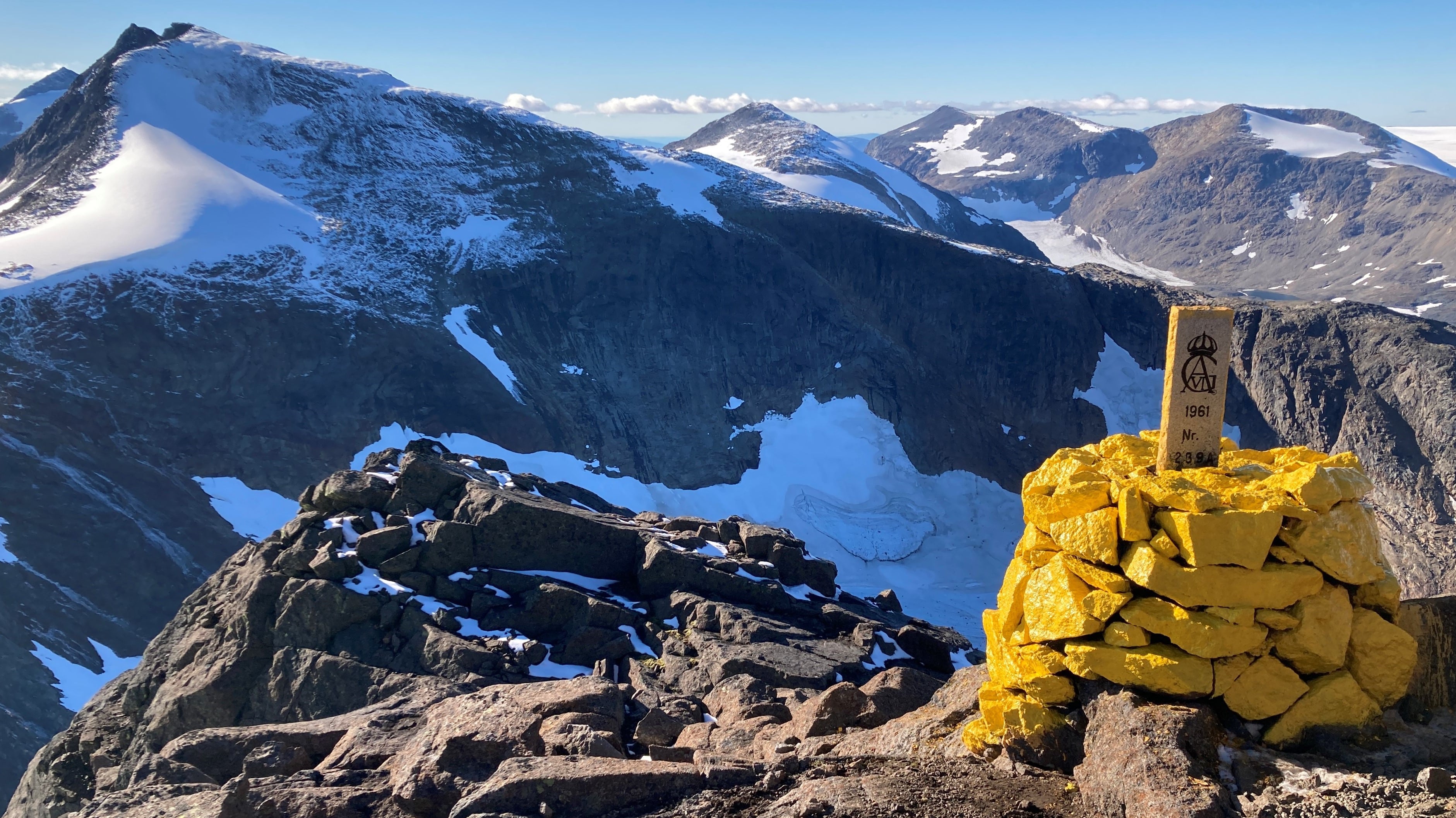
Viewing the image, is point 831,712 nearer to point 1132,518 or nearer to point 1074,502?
point 1074,502

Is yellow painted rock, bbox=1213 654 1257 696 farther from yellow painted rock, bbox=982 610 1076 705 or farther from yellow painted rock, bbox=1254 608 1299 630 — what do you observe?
yellow painted rock, bbox=982 610 1076 705

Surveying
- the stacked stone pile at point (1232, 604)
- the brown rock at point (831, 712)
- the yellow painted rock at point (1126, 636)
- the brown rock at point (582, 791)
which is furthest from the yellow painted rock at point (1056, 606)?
the brown rock at point (831, 712)

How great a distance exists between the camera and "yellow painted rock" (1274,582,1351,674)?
9.93 metres

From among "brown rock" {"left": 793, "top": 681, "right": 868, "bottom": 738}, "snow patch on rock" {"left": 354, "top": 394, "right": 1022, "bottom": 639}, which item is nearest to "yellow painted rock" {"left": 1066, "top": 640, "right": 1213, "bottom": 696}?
"brown rock" {"left": 793, "top": 681, "right": 868, "bottom": 738}

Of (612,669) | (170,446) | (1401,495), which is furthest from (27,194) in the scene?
(1401,495)

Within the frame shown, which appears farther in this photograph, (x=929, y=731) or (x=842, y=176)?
(x=842, y=176)

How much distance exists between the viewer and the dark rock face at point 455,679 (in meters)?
12.2

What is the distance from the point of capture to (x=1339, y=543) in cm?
995

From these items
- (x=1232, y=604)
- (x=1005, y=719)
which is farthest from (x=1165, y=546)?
(x=1005, y=719)

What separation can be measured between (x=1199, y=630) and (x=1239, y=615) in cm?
Result: 48

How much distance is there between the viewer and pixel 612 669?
2234 cm

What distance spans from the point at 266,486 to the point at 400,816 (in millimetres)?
44155

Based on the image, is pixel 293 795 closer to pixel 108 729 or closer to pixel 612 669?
pixel 612 669

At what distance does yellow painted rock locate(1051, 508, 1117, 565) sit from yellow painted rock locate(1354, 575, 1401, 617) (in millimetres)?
2814
